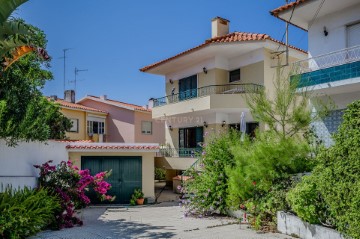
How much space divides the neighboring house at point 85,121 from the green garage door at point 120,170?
12.5 meters

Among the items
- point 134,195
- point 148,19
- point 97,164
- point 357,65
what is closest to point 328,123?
point 357,65

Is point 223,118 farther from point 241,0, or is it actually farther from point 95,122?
point 95,122

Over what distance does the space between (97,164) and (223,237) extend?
38.5 ft

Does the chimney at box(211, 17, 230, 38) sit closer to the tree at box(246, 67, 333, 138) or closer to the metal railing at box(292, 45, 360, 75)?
the metal railing at box(292, 45, 360, 75)

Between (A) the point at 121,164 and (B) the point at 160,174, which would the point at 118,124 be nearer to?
(B) the point at 160,174

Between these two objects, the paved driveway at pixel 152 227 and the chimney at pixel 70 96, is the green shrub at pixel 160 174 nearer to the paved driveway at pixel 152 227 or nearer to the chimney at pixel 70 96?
the chimney at pixel 70 96

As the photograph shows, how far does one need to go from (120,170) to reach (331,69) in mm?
12839

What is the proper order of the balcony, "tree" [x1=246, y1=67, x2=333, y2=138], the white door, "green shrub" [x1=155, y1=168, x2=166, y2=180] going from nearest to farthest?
the balcony → "tree" [x1=246, y1=67, x2=333, y2=138] → the white door → "green shrub" [x1=155, y1=168, x2=166, y2=180]

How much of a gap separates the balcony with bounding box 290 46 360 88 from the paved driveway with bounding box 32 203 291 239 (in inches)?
264

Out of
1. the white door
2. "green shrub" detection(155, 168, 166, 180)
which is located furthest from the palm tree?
"green shrub" detection(155, 168, 166, 180)

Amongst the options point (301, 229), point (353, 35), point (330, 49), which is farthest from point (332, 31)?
point (301, 229)

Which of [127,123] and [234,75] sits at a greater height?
[234,75]

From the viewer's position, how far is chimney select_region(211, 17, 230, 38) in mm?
25362

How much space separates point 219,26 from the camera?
2548 centimetres
